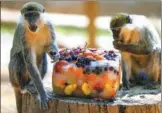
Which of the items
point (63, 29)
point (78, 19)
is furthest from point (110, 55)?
point (63, 29)

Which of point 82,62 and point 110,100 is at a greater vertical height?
point 82,62

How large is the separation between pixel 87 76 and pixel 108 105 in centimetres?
20

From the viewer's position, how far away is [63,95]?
2.68 meters

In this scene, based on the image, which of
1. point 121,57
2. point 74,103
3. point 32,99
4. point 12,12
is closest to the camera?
point 74,103

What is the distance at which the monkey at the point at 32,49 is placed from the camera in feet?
8.82

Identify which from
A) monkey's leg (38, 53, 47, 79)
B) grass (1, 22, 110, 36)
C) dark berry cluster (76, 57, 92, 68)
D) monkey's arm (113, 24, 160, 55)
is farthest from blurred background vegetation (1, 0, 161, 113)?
dark berry cluster (76, 57, 92, 68)

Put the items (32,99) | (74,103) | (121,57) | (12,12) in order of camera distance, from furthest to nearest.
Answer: (12,12)
(121,57)
(32,99)
(74,103)

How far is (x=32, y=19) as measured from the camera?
2684 mm

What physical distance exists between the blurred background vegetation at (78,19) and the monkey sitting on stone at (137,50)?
292 cm

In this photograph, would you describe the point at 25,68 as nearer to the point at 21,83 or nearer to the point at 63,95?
the point at 21,83

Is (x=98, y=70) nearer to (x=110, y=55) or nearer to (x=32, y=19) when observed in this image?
(x=110, y=55)

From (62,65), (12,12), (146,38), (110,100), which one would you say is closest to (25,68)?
(62,65)

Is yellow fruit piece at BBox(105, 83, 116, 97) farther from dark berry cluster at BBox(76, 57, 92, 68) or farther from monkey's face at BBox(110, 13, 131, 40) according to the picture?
monkey's face at BBox(110, 13, 131, 40)

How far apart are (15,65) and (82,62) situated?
433 millimetres
